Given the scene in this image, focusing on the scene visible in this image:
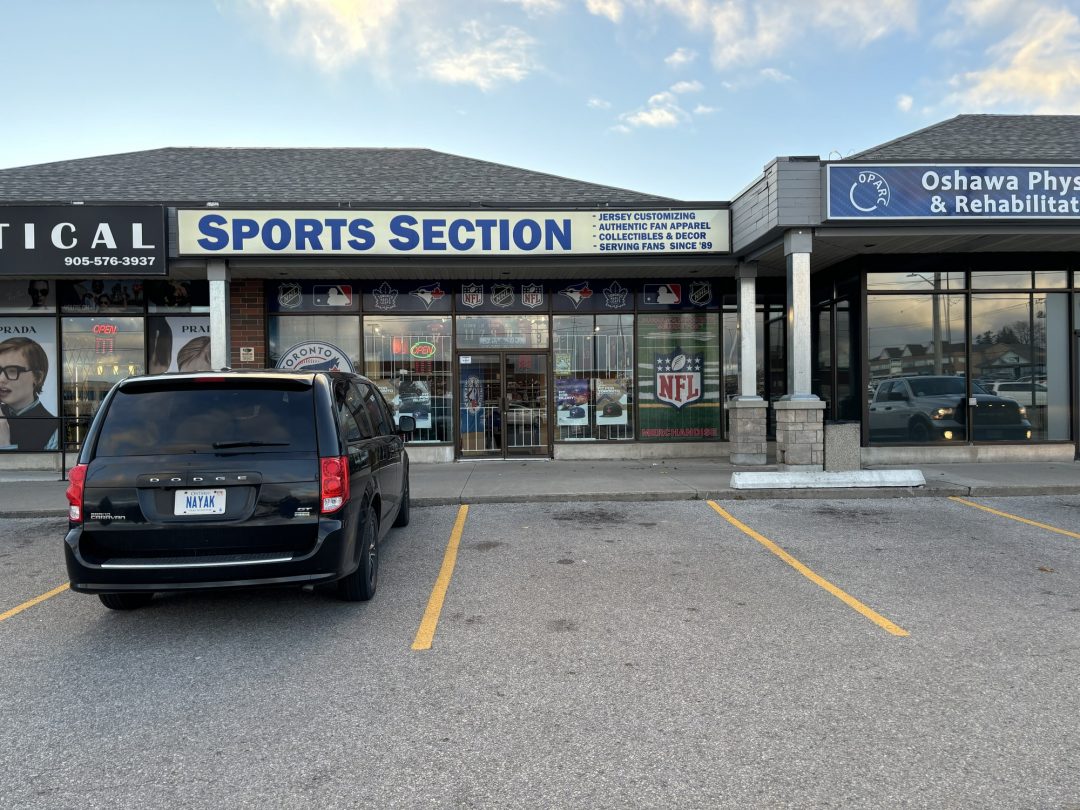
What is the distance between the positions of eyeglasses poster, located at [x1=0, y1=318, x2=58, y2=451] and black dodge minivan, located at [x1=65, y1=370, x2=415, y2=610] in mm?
10555

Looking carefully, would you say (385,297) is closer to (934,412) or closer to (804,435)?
(804,435)

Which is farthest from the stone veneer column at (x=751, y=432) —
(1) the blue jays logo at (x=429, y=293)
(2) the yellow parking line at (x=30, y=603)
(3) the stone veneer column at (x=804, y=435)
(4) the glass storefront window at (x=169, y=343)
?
(4) the glass storefront window at (x=169, y=343)

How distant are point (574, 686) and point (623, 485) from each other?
256 inches

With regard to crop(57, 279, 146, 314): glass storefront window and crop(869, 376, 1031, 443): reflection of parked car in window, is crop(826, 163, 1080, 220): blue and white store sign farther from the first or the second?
crop(57, 279, 146, 314): glass storefront window

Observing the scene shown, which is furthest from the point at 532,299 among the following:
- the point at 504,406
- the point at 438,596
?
the point at 438,596

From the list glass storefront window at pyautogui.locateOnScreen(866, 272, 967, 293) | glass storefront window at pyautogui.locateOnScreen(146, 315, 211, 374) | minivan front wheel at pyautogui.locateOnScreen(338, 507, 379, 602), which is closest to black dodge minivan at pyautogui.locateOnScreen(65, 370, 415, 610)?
minivan front wheel at pyautogui.locateOnScreen(338, 507, 379, 602)

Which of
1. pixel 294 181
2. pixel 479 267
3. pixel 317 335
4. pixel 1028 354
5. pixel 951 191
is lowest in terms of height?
pixel 1028 354

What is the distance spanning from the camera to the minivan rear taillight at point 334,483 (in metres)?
4.45

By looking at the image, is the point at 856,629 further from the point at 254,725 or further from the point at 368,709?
the point at 254,725

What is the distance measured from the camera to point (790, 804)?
2.59 meters

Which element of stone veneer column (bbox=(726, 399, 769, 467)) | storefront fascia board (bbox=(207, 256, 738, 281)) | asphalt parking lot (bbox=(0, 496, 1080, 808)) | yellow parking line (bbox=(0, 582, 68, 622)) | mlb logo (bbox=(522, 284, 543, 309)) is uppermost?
storefront fascia board (bbox=(207, 256, 738, 281))

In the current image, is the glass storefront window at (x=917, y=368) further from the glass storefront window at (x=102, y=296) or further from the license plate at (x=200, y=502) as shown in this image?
the glass storefront window at (x=102, y=296)

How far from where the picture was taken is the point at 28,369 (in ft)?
42.5

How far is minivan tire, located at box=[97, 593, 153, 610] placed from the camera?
16.0ft
